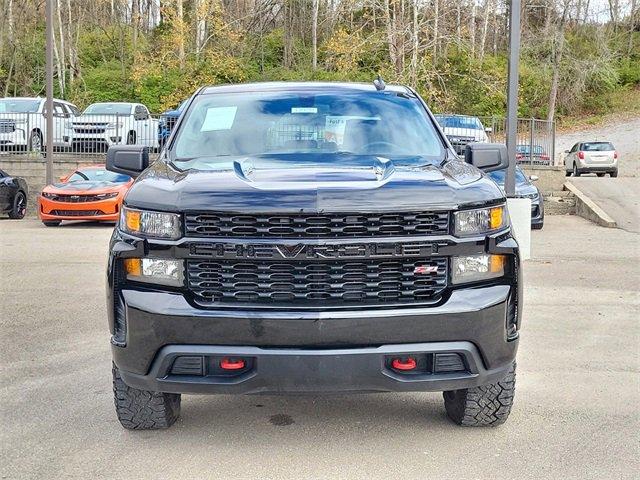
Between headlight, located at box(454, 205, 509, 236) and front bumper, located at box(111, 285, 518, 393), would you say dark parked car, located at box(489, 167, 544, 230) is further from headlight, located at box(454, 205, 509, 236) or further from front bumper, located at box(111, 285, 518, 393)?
front bumper, located at box(111, 285, 518, 393)

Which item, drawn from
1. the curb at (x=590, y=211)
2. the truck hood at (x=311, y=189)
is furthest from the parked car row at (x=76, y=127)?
the truck hood at (x=311, y=189)

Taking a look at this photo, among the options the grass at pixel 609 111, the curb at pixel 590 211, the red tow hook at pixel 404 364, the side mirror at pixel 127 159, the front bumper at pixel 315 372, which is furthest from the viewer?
the grass at pixel 609 111

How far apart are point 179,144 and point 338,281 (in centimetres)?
184

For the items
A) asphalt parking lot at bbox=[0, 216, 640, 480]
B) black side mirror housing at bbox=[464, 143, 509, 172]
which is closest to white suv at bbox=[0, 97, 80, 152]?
asphalt parking lot at bbox=[0, 216, 640, 480]

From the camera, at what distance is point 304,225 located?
3.78 m

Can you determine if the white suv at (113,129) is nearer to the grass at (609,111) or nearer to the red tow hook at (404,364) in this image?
the red tow hook at (404,364)

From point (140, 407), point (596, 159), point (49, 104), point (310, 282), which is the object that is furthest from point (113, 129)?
point (310, 282)

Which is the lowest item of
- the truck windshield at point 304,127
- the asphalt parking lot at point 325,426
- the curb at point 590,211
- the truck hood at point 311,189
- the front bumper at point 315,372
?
the curb at point 590,211

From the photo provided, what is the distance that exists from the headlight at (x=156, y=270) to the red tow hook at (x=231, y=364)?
0.41 meters

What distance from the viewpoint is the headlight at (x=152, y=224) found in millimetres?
3852

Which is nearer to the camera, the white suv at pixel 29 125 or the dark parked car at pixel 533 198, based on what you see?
the dark parked car at pixel 533 198

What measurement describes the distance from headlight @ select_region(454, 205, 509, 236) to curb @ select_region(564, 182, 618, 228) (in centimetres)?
1670

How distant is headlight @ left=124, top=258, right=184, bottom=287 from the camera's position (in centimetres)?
Result: 385

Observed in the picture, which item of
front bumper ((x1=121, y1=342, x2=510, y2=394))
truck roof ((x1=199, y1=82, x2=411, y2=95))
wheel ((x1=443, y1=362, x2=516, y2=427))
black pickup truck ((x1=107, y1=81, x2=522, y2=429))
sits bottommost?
wheel ((x1=443, y1=362, x2=516, y2=427))
